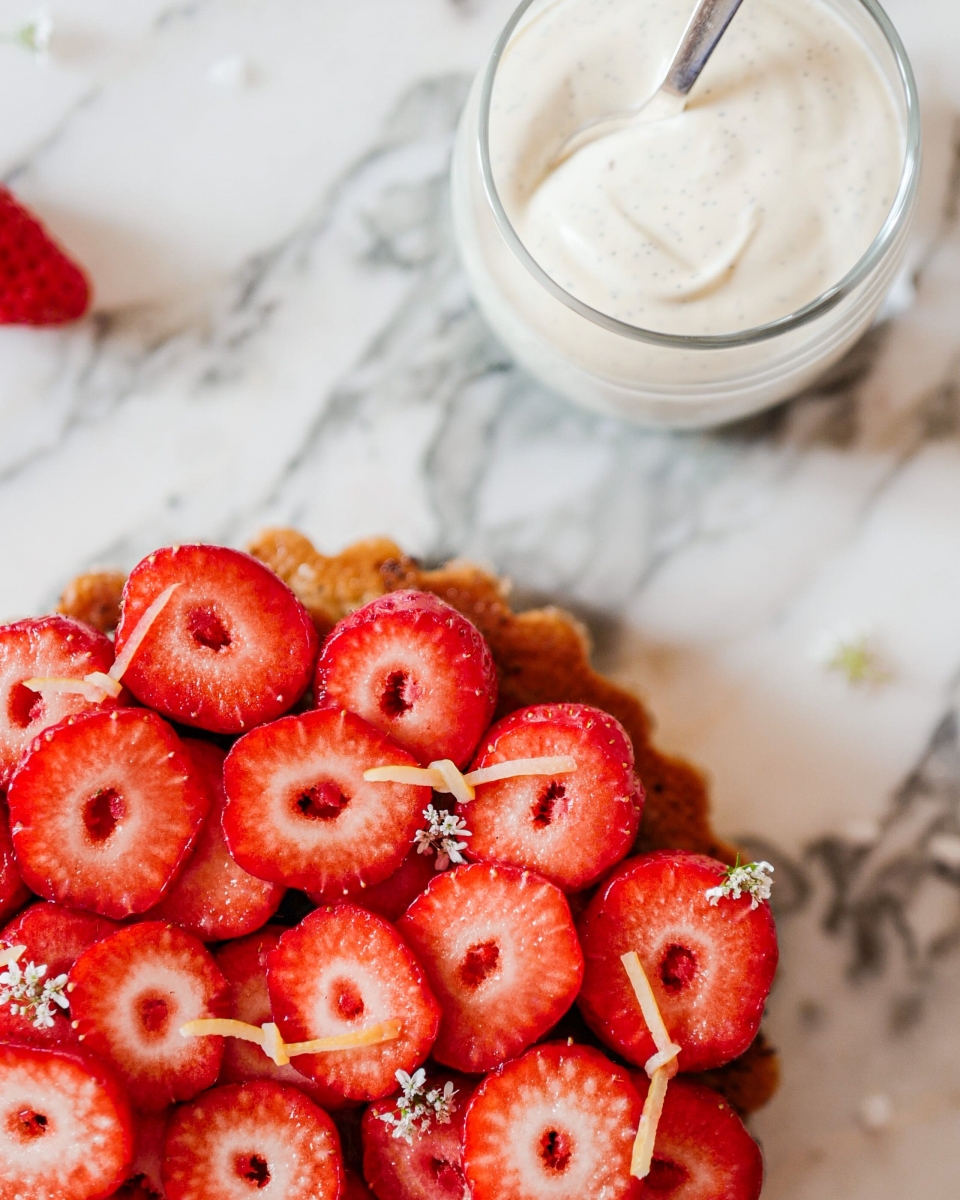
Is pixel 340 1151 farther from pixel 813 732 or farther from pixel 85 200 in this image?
pixel 85 200

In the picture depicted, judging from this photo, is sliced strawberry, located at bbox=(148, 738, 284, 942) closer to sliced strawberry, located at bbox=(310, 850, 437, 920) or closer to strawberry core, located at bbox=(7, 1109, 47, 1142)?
sliced strawberry, located at bbox=(310, 850, 437, 920)

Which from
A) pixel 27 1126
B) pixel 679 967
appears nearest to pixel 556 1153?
pixel 679 967

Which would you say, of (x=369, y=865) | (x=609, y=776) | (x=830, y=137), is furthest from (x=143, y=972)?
(x=830, y=137)

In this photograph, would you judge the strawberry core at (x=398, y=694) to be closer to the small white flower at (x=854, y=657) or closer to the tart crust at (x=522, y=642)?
the tart crust at (x=522, y=642)

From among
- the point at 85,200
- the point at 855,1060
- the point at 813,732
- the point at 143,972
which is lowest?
the point at 855,1060

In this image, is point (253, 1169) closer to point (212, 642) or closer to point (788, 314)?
point (212, 642)

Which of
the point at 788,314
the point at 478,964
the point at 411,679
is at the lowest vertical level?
the point at 478,964

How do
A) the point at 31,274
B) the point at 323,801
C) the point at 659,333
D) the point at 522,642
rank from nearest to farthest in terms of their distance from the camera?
the point at 323,801
the point at 659,333
the point at 522,642
the point at 31,274
